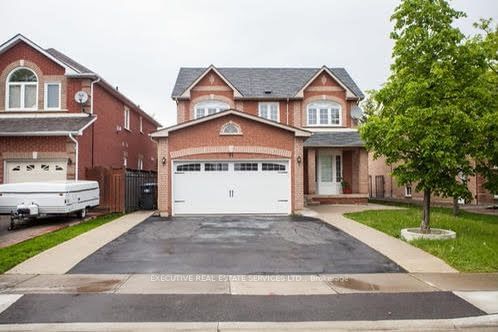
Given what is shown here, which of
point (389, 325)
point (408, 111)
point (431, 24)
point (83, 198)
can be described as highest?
point (431, 24)

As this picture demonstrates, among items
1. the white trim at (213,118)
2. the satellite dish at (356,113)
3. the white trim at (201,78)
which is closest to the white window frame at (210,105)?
the white trim at (201,78)

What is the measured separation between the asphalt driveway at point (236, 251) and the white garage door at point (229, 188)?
118 inches

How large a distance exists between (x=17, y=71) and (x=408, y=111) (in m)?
17.5

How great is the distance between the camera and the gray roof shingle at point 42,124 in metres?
16.8

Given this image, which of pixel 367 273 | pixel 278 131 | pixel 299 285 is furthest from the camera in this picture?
pixel 278 131

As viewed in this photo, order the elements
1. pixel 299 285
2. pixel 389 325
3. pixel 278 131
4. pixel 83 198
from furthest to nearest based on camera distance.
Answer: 1. pixel 278 131
2. pixel 83 198
3. pixel 299 285
4. pixel 389 325

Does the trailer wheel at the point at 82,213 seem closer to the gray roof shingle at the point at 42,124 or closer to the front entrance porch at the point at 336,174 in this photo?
the gray roof shingle at the point at 42,124

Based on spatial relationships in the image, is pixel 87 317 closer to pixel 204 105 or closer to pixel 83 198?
pixel 83 198

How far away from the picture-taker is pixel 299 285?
694 cm

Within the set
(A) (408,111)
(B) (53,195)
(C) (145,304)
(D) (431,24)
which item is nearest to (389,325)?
(C) (145,304)

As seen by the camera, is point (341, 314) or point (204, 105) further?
point (204, 105)

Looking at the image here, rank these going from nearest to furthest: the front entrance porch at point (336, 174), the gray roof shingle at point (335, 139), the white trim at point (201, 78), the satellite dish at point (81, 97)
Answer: the satellite dish at point (81, 97) < the gray roof shingle at point (335, 139) < the front entrance porch at point (336, 174) < the white trim at point (201, 78)

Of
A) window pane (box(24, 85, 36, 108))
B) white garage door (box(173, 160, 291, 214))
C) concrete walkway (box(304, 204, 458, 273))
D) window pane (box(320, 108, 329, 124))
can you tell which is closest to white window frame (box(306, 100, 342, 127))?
window pane (box(320, 108, 329, 124))

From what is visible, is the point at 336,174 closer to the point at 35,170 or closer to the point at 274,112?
the point at 274,112
